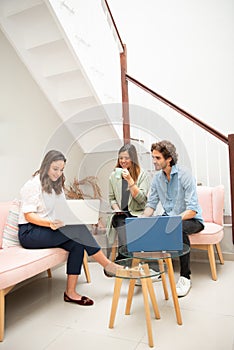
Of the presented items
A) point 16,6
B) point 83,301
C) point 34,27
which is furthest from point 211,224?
point 16,6

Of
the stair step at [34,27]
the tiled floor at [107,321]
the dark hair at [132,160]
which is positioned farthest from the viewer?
the dark hair at [132,160]

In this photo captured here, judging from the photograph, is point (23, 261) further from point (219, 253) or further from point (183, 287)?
point (219, 253)

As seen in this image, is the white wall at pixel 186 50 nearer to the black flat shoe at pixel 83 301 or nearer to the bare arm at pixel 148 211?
the bare arm at pixel 148 211

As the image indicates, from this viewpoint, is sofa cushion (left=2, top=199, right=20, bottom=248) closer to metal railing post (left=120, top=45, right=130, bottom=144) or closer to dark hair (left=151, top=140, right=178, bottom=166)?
dark hair (left=151, top=140, right=178, bottom=166)

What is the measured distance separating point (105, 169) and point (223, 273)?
1.40m

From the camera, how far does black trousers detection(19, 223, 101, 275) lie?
6.51ft

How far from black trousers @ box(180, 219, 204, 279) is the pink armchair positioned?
0.07m

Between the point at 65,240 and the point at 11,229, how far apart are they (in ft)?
1.35

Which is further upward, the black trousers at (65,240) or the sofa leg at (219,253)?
the black trousers at (65,240)

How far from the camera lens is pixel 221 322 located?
1641mm

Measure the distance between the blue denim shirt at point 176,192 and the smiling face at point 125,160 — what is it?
28 cm

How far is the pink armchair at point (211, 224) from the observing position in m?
2.29

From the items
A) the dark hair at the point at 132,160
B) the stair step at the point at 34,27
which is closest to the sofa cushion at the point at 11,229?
the dark hair at the point at 132,160

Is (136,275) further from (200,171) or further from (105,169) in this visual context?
(200,171)
